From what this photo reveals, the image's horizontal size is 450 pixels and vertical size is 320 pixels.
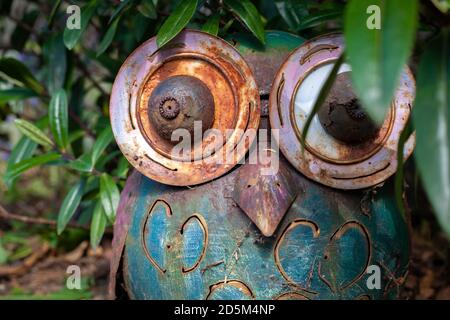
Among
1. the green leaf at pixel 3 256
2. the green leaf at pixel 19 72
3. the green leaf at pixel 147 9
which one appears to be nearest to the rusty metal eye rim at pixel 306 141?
the green leaf at pixel 147 9

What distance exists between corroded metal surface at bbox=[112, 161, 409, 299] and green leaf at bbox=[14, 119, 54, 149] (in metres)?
0.53

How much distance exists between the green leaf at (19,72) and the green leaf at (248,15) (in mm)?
719

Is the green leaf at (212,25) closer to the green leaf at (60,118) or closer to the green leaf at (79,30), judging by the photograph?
the green leaf at (79,30)

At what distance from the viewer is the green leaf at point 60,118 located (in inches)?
82.1

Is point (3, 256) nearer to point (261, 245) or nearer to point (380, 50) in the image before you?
point (261, 245)

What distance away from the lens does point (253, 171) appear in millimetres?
1607

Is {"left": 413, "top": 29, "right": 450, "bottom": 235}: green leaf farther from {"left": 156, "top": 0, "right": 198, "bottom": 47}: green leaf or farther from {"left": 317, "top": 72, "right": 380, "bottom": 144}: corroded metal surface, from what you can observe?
{"left": 156, "top": 0, "right": 198, "bottom": 47}: green leaf

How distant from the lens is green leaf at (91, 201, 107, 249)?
1996mm

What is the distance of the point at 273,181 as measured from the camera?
5.20ft

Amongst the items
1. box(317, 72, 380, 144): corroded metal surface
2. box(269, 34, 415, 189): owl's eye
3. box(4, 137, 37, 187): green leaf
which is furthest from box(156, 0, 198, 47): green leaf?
box(4, 137, 37, 187): green leaf

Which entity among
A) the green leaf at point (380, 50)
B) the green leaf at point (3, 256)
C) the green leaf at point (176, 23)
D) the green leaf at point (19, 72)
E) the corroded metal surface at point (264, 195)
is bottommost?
the green leaf at point (3, 256)

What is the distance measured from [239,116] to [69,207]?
0.69 meters
